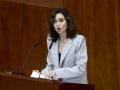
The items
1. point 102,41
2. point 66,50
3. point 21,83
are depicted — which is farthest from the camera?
point 102,41

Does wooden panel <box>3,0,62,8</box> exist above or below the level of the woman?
above

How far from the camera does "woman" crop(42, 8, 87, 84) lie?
2467 mm

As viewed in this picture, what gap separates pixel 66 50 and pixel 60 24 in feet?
0.62

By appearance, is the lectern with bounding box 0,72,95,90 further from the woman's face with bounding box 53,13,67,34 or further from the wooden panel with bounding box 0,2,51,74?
the wooden panel with bounding box 0,2,51,74

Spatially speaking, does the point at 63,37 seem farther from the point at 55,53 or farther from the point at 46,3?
the point at 46,3

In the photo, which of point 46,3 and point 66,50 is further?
point 46,3

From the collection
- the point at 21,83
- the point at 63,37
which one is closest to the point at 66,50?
the point at 63,37

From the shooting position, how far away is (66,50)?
8.48 feet

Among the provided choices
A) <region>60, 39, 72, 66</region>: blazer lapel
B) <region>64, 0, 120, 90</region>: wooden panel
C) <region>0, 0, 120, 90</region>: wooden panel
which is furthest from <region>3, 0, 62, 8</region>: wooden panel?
<region>60, 39, 72, 66</region>: blazer lapel

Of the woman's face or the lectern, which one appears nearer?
the lectern

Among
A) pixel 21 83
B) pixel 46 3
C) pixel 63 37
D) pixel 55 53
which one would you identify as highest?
pixel 46 3

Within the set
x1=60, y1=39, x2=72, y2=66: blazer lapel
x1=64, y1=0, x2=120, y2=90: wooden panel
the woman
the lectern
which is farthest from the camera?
x1=64, y1=0, x2=120, y2=90: wooden panel

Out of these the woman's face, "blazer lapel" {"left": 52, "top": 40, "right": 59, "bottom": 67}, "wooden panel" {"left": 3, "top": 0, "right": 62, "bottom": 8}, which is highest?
"wooden panel" {"left": 3, "top": 0, "right": 62, "bottom": 8}

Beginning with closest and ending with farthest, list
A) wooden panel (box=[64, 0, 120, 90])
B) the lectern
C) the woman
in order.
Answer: the lectern < the woman < wooden panel (box=[64, 0, 120, 90])
